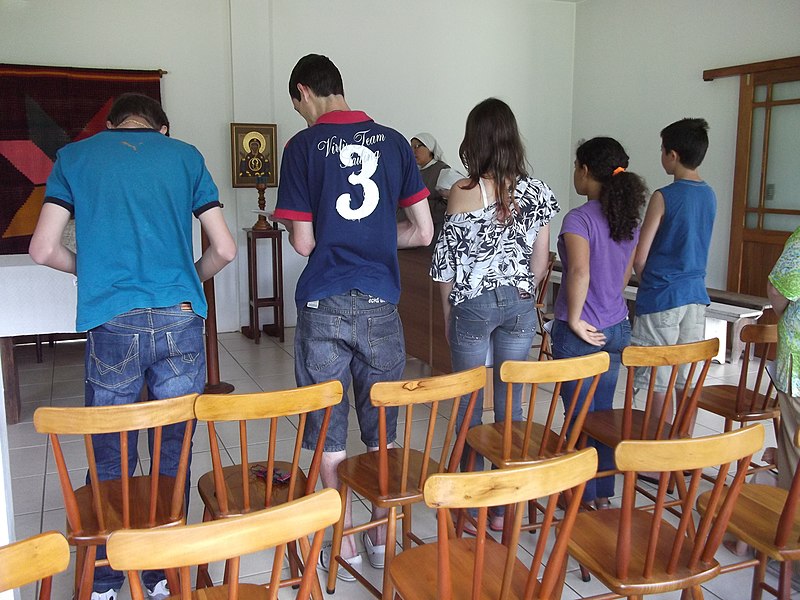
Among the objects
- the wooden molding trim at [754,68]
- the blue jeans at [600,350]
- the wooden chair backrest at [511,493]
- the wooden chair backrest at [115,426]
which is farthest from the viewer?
the wooden molding trim at [754,68]

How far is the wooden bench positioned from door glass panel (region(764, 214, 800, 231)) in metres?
0.54

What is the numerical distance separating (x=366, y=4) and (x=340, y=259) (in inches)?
188

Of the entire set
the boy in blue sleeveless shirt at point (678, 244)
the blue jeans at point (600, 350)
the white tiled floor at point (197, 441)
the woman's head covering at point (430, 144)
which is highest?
the woman's head covering at point (430, 144)

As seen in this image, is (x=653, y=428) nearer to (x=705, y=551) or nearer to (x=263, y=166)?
(x=705, y=551)

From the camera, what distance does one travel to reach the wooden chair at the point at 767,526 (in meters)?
1.89

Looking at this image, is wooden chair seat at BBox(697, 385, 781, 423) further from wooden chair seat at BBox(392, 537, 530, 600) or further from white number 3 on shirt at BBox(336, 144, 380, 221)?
white number 3 on shirt at BBox(336, 144, 380, 221)

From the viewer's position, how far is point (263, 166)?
616cm

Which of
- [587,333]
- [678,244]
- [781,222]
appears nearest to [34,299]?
[587,333]

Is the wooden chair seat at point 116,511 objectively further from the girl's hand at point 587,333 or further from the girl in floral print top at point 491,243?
the girl's hand at point 587,333

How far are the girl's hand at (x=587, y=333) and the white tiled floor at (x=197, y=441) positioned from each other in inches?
31.4

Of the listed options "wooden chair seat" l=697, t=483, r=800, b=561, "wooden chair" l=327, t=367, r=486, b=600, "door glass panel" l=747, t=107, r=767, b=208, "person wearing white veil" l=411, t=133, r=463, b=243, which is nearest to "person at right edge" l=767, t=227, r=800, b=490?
"wooden chair seat" l=697, t=483, r=800, b=561

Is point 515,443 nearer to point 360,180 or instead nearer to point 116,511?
point 360,180

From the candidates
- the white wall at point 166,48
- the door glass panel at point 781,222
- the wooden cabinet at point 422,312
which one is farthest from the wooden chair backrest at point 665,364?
the white wall at point 166,48

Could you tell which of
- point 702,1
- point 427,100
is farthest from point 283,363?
point 702,1
